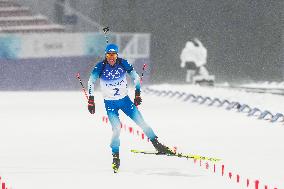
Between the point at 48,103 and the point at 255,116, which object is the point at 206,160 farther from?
the point at 48,103

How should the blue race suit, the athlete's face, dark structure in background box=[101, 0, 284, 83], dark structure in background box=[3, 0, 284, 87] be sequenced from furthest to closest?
dark structure in background box=[101, 0, 284, 83], dark structure in background box=[3, 0, 284, 87], the blue race suit, the athlete's face

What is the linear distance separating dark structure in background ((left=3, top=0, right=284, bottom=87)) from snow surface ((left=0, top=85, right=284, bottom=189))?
14.2m

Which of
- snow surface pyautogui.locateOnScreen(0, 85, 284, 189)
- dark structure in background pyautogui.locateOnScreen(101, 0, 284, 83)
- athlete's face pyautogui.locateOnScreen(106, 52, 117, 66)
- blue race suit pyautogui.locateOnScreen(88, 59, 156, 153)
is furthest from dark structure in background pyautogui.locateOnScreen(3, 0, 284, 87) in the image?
athlete's face pyautogui.locateOnScreen(106, 52, 117, 66)

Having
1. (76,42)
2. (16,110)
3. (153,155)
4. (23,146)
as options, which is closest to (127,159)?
(153,155)

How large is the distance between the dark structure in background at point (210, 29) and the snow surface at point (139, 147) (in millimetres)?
14183

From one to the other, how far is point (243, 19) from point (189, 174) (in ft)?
85.9

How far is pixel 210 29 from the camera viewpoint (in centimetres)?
3325

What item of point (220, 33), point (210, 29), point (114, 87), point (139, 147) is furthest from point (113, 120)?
point (220, 33)

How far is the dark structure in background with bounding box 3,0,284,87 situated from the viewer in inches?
1271

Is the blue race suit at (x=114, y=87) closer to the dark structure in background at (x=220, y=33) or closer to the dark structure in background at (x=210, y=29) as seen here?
the dark structure in background at (x=210, y=29)

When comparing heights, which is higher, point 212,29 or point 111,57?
point 212,29

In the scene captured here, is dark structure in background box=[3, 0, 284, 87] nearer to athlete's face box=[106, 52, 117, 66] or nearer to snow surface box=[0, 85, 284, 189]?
snow surface box=[0, 85, 284, 189]

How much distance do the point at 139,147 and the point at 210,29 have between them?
23145 millimetres

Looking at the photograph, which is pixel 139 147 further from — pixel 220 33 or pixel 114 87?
pixel 220 33
